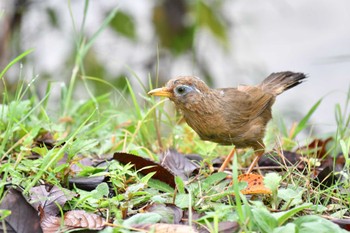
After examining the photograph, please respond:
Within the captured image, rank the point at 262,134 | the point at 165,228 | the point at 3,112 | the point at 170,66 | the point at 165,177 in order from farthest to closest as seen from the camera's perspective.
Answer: the point at 170,66 < the point at 262,134 < the point at 3,112 < the point at 165,177 < the point at 165,228

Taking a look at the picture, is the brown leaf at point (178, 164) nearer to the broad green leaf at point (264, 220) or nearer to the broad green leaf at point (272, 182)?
the broad green leaf at point (272, 182)

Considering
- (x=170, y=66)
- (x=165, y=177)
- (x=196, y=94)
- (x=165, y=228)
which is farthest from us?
(x=170, y=66)

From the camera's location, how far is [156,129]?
4.77m

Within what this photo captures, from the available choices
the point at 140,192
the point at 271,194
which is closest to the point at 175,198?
the point at 140,192

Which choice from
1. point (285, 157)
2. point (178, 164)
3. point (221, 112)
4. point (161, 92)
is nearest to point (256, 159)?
point (285, 157)

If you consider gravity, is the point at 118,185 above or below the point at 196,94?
below

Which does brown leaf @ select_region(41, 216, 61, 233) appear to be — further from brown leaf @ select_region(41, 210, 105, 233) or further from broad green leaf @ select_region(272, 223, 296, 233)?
broad green leaf @ select_region(272, 223, 296, 233)

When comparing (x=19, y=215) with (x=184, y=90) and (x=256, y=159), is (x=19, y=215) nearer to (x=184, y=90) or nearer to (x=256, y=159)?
(x=184, y=90)

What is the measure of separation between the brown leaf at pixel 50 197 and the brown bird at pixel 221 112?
106 cm

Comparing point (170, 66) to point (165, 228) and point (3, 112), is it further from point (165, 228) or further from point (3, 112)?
point (165, 228)

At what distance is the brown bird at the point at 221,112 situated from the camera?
4.45 meters

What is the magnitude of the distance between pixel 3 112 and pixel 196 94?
1.17m

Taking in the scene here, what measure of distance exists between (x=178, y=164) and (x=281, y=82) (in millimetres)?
1346

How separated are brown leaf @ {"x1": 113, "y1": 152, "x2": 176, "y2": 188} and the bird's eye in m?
0.79
